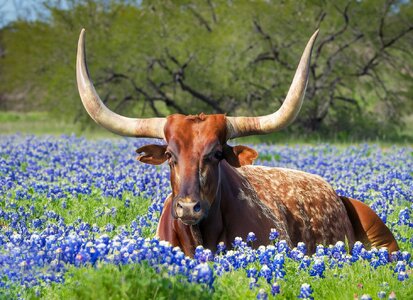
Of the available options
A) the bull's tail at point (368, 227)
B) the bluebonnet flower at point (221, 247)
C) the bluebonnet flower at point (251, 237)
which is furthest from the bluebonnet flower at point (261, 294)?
the bull's tail at point (368, 227)

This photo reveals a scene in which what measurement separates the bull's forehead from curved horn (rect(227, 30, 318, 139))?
0.17 m

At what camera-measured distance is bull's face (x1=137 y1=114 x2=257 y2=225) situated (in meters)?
5.15

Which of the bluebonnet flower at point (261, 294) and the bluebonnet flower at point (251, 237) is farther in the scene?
the bluebonnet flower at point (251, 237)

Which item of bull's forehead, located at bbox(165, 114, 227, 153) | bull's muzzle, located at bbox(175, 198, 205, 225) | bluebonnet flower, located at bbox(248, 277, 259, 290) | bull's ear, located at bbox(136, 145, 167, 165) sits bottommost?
bluebonnet flower, located at bbox(248, 277, 259, 290)

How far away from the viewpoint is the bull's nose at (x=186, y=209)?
5.09 m

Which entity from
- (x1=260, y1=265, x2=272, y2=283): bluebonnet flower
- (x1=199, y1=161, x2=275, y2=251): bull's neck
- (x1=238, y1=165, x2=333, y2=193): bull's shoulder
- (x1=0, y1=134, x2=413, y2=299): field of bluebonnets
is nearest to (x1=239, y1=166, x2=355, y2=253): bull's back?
(x1=238, y1=165, x2=333, y2=193): bull's shoulder

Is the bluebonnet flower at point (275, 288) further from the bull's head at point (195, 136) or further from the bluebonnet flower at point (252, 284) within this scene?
the bull's head at point (195, 136)

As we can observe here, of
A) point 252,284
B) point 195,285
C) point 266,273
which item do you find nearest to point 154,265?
point 195,285

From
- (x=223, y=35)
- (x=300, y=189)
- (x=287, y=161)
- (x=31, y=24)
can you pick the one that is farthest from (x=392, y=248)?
(x=31, y=24)

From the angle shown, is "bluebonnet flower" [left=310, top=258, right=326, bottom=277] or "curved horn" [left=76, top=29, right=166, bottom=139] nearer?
"bluebonnet flower" [left=310, top=258, right=326, bottom=277]

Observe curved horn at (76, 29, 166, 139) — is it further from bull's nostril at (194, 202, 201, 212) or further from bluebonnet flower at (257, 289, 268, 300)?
bluebonnet flower at (257, 289, 268, 300)

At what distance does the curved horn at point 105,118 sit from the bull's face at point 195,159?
158mm

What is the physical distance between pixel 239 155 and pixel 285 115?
0.51 m

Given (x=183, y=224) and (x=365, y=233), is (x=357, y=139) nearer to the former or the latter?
(x=365, y=233)
